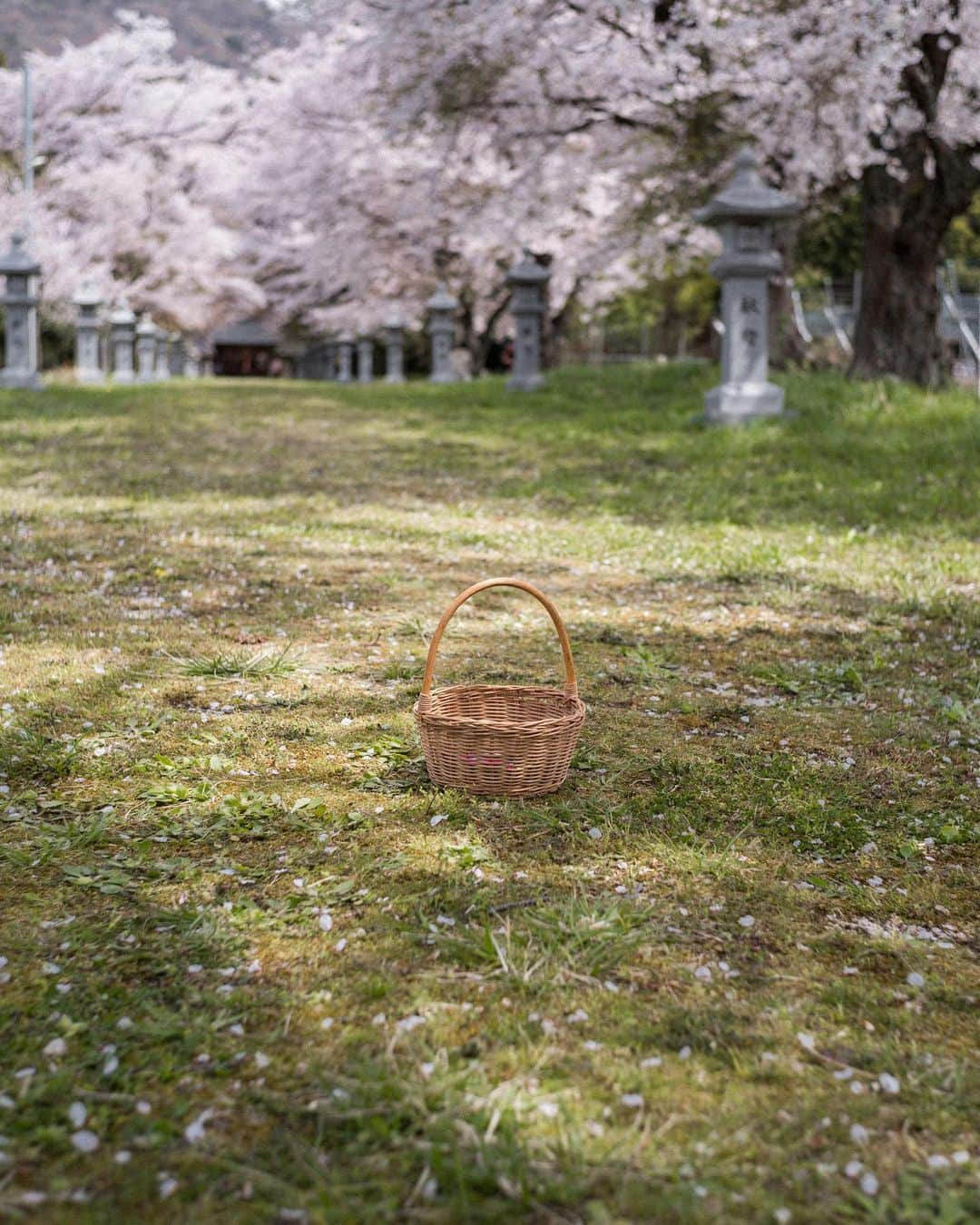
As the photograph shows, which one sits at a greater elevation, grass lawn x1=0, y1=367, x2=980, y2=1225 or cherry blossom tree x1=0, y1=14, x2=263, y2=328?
cherry blossom tree x1=0, y1=14, x2=263, y2=328

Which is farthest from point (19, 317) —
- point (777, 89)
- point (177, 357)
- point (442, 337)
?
point (177, 357)

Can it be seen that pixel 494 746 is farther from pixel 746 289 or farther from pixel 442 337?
pixel 442 337

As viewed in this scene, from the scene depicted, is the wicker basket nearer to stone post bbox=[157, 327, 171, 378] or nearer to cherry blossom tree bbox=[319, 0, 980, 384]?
cherry blossom tree bbox=[319, 0, 980, 384]

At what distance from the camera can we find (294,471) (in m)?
11.1

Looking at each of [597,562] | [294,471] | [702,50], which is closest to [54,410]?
[294,471]

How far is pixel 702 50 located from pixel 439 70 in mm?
3579

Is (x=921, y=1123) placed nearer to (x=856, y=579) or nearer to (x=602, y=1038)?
(x=602, y=1038)

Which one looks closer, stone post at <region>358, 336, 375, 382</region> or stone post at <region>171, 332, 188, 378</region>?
stone post at <region>358, 336, 375, 382</region>

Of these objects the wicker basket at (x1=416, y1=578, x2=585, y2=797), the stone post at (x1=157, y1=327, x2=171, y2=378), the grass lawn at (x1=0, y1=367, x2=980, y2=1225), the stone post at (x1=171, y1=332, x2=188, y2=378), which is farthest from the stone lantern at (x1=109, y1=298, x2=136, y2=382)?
the wicker basket at (x1=416, y1=578, x2=585, y2=797)

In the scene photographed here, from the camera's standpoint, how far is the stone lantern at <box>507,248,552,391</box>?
18.6 meters

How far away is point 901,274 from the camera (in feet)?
46.1

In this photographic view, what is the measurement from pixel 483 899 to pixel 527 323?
16.7m

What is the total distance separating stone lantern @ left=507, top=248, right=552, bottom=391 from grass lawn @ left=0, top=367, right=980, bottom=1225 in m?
11.7

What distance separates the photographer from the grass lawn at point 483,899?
2.08 metres
